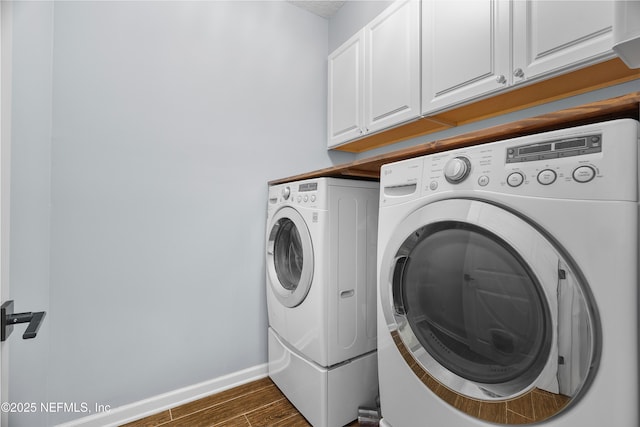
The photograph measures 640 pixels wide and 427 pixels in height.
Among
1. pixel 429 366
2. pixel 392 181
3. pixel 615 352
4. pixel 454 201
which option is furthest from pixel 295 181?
pixel 615 352

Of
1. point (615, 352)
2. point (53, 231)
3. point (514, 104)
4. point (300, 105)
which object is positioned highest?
point (300, 105)

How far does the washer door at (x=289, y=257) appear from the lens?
4.52 feet

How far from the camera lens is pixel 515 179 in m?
0.69

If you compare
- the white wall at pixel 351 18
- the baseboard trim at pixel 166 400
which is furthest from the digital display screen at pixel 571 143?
the baseboard trim at pixel 166 400

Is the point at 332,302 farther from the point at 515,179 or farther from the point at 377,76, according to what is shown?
the point at 377,76

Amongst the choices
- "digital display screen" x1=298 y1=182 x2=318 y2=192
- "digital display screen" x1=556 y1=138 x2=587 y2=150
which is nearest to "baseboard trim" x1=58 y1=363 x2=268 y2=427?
"digital display screen" x1=298 y1=182 x2=318 y2=192

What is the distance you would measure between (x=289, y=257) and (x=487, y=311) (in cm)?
108

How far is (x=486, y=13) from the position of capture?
50.1 inches

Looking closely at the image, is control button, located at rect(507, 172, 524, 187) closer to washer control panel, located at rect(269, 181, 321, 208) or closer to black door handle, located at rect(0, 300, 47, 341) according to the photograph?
washer control panel, located at rect(269, 181, 321, 208)

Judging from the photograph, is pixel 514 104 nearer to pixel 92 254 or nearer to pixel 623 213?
pixel 623 213

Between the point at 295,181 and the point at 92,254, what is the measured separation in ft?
3.39

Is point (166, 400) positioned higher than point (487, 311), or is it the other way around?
point (487, 311)

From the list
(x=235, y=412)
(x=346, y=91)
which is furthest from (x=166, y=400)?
(x=346, y=91)

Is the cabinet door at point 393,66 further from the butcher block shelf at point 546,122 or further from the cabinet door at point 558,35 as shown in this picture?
the butcher block shelf at point 546,122
